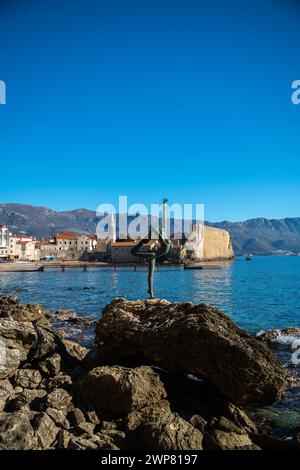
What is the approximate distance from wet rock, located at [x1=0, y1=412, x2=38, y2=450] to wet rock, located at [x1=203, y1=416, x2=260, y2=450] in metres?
2.84

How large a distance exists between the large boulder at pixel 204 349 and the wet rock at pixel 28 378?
1749 millimetres

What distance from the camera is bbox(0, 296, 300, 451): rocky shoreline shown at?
21.2 feet

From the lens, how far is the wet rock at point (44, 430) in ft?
20.4

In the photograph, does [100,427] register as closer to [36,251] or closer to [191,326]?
[191,326]

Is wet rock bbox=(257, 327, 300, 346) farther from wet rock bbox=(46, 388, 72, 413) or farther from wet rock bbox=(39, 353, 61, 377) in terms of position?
wet rock bbox=(46, 388, 72, 413)

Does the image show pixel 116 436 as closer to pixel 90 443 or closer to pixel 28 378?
pixel 90 443

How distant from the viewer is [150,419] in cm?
683

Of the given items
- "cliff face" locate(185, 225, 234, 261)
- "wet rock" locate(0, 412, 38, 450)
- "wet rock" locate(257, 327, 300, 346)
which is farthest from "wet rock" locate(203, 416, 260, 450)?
"cliff face" locate(185, 225, 234, 261)

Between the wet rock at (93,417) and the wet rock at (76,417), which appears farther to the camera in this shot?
the wet rock at (93,417)

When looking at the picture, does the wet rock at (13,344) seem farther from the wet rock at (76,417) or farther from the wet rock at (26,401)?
the wet rock at (76,417)

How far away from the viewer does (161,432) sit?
6355mm

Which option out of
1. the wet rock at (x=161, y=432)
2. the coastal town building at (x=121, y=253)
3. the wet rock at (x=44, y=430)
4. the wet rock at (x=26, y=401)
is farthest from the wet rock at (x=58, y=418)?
the coastal town building at (x=121, y=253)

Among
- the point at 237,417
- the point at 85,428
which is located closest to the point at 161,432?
the point at 85,428
